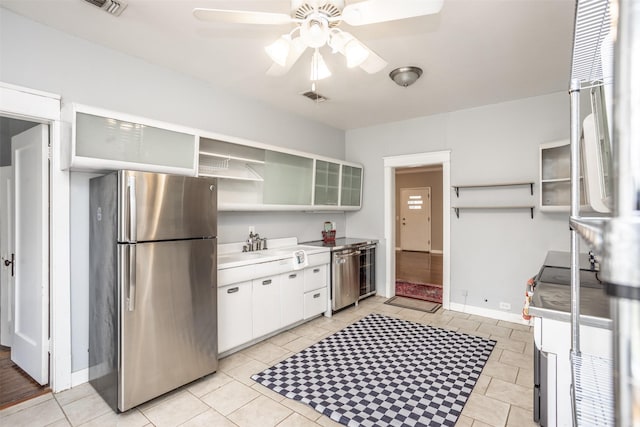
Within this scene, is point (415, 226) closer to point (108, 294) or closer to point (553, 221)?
point (553, 221)

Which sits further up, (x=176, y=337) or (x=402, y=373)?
(x=176, y=337)

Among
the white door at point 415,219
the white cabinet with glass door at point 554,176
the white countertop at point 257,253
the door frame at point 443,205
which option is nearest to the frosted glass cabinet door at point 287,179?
the white countertop at point 257,253

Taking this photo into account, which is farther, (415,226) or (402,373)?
(415,226)

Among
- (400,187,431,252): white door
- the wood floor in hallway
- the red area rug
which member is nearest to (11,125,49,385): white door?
the red area rug

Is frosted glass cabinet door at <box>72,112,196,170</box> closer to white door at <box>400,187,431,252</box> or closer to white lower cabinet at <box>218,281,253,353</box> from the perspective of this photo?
white lower cabinet at <box>218,281,253,353</box>

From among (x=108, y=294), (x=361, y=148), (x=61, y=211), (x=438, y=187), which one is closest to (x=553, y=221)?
(x=361, y=148)

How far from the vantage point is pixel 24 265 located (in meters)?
2.74

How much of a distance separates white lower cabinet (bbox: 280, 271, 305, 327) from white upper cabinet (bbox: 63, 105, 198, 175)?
1554 mm

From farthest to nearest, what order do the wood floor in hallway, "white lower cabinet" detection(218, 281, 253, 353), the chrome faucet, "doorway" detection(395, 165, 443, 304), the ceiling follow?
"doorway" detection(395, 165, 443, 304), the wood floor in hallway, the chrome faucet, "white lower cabinet" detection(218, 281, 253, 353), the ceiling

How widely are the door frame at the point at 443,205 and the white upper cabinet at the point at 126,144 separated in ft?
10.1

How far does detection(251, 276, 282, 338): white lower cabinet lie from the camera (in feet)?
10.6

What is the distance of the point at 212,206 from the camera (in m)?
2.67

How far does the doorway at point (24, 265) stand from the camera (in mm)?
2473

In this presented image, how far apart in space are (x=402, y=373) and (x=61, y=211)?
3.07 meters
